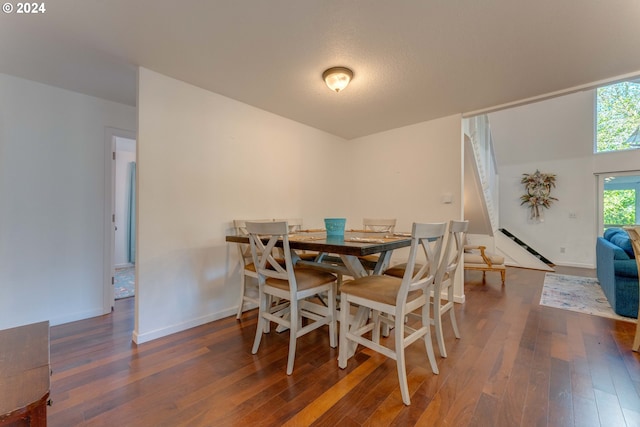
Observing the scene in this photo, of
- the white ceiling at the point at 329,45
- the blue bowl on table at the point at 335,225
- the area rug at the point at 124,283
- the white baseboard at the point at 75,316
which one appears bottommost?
the area rug at the point at 124,283

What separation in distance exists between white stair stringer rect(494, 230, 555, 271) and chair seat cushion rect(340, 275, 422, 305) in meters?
5.05

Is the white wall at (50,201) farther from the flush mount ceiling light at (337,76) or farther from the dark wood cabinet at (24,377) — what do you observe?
the flush mount ceiling light at (337,76)

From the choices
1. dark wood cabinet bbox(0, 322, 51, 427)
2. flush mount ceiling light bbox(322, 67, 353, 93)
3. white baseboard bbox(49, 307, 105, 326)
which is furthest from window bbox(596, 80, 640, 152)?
white baseboard bbox(49, 307, 105, 326)

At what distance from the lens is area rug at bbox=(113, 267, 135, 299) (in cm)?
342

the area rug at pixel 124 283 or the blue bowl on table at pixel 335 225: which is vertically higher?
the blue bowl on table at pixel 335 225

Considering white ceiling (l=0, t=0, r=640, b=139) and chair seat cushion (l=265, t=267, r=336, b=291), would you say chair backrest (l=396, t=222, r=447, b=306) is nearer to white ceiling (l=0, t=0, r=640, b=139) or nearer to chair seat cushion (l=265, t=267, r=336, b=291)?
chair seat cushion (l=265, t=267, r=336, b=291)

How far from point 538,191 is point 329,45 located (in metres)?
6.18

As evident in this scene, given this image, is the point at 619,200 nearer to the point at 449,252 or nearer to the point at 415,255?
the point at 449,252

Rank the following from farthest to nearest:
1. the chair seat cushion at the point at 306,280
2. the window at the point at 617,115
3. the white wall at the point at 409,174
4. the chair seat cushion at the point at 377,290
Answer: the window at the point at 617,115 < the white wall at the point at 409,174 < the chair seat cushion at the point at 306,280 < the chair seat cushion at the point at 377,290

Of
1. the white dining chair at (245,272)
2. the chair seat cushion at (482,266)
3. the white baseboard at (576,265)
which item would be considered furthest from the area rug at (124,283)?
the white baseboard at (576,265)

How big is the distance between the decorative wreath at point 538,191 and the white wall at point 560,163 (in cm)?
11

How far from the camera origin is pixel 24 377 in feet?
2.48

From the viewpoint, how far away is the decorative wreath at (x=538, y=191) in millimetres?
5660

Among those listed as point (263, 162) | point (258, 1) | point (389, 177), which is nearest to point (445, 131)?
point (389, 177)
